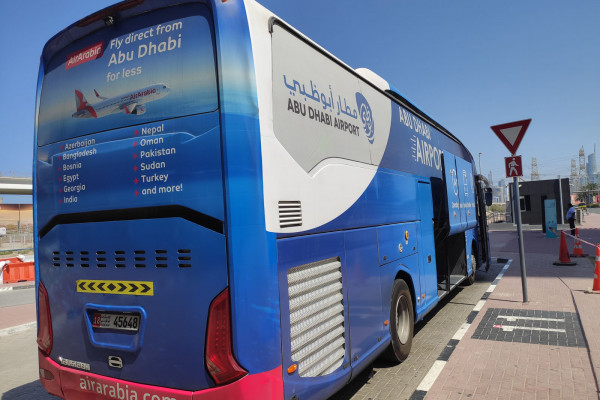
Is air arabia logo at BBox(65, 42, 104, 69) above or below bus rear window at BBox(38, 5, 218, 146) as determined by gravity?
above

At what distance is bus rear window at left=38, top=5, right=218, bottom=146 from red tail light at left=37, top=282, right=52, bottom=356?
1.34 m

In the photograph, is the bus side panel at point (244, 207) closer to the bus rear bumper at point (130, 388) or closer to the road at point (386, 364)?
the bus rear bumper at point (130, 388)

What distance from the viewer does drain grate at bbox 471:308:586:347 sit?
5.65 meters

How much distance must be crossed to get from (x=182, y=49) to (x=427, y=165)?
5.00 m

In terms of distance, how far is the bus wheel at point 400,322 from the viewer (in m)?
4.81

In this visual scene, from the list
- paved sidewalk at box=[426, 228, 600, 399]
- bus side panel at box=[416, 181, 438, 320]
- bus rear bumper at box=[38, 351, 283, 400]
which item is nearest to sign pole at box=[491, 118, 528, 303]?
paved sidewalk at box=[426, 228, 600, 399]

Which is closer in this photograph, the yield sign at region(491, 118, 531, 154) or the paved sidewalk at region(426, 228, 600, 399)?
the paved sidewalk at region(426, 228, 600, 399)

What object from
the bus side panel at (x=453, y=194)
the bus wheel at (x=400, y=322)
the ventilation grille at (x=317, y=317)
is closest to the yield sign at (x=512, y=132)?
the bus side panel at (x=453, y=194)

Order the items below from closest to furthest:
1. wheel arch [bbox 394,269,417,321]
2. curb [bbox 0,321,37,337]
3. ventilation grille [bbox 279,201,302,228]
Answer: ventilation grille [bbox 279,201,302,228] → wheel arch [bbox 394,269,417,321] → curb [bbox 0,321,37,337]

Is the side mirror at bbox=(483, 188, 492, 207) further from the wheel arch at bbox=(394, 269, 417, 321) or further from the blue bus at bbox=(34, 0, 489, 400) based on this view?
the blue bus at bbox=(34, 0, 489, 400)

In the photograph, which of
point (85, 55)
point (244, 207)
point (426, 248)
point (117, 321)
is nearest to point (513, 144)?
point (426, 248)

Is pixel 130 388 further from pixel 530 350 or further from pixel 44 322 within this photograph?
pixel 530 350

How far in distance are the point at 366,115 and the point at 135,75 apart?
2537 millimetres

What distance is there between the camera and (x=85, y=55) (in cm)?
333
